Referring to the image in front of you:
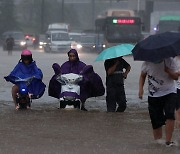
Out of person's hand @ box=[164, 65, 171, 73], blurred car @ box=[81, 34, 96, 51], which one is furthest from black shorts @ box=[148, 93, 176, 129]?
blurred car @ box=[81, 34, 96, 51]

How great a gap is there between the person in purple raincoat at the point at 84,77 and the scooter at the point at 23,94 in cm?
49

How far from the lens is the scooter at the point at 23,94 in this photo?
14766 mm

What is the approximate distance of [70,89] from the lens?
14430 mm

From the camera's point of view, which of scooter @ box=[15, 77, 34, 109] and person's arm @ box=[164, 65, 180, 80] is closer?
person's arm @ box=[164, 65, 180, 80]

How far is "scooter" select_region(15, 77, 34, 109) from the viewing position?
14766 mm

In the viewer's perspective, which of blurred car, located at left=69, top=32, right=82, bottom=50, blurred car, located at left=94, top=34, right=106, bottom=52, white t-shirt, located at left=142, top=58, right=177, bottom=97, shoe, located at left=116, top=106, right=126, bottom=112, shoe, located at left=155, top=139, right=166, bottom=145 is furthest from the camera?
blurred car, located at left=69, top=32, right=82, bottom=50

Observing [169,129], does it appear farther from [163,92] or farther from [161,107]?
[163,92]

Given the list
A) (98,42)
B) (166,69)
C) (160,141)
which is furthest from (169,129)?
(98,42)

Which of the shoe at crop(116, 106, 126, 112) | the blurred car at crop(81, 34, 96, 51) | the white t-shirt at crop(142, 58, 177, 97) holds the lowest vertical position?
the blurred car at crop(81, 34, 96, 51)

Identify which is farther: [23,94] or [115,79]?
[23,94]

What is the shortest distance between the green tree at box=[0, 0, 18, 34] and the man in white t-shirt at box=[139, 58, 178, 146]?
259 ft

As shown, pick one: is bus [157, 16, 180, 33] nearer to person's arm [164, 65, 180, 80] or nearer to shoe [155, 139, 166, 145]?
shoe [155, 139, 166, 145]

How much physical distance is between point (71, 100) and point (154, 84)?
4523 mm

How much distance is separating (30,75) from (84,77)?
3.85 ft
